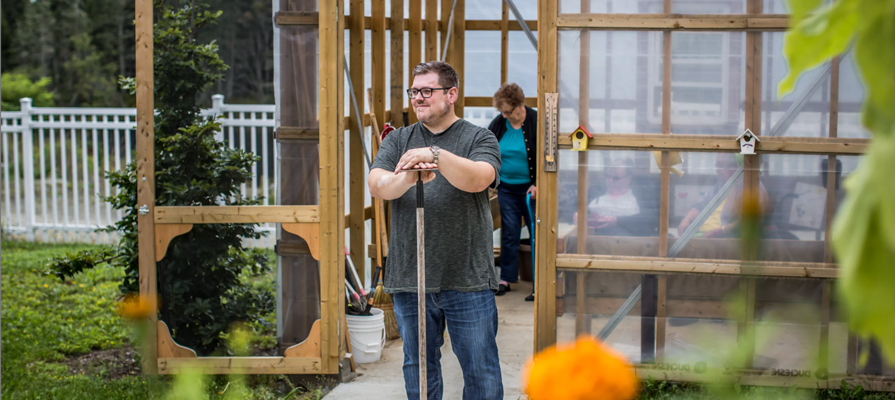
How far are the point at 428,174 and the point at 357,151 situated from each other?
101 inches

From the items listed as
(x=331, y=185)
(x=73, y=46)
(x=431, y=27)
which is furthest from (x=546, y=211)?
(x=73, y=46)

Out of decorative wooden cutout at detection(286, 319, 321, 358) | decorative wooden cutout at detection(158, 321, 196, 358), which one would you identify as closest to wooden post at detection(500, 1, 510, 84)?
decorative wooden cutout at detection(286, 319, 321, 358)

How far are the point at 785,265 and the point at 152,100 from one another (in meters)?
3.24

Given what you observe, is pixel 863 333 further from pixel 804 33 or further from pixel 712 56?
pixel 712 56

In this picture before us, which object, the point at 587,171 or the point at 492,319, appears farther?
the point at 587,171

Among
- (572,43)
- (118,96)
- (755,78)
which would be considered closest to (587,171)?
(572,43)

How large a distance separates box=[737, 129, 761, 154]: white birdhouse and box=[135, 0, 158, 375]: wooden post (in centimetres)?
290

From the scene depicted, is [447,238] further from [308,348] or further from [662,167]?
[308,348]

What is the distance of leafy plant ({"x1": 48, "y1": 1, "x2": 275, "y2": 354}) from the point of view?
4016 millimetres

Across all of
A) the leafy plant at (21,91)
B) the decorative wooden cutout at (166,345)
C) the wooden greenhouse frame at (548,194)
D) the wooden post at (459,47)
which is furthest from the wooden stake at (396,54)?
the leafy plant at (21,91)

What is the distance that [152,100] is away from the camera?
390 centimetres

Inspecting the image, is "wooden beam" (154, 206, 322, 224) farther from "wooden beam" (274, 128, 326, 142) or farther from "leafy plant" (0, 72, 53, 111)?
"leafy plant" (0, 72, 53, 111)

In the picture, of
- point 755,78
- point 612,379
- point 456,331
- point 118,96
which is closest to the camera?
point 612,379

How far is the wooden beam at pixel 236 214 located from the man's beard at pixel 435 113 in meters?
1.33
